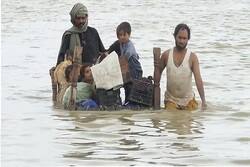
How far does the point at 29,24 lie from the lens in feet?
80.6

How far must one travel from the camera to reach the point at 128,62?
9.58 meters

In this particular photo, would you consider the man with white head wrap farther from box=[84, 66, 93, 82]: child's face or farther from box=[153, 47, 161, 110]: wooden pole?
box=[153, 47, 161, 110]: wooden pole

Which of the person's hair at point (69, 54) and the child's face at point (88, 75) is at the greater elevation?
the person's hair at point (69, 54)

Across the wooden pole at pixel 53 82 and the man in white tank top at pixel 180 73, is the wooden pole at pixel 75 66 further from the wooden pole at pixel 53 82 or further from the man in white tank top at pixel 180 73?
the man in white tank top at pixel 180 73

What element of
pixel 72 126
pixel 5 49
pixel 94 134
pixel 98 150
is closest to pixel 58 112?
pixel 72 126

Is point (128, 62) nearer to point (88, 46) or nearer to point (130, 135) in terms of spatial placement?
point (88, 46)

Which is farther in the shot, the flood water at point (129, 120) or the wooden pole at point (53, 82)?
the wooden pole at point (53, 82)

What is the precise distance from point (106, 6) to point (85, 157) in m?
25.5

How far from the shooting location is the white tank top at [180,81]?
9305mm

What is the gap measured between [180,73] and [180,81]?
96mm

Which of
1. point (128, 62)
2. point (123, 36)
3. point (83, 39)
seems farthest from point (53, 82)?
point (123, 36)

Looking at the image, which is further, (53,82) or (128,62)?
(53,82)

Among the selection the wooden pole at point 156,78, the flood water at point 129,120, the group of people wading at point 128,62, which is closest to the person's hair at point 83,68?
the group of people wading at point 128,62

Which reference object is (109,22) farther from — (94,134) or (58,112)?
(94,134)
